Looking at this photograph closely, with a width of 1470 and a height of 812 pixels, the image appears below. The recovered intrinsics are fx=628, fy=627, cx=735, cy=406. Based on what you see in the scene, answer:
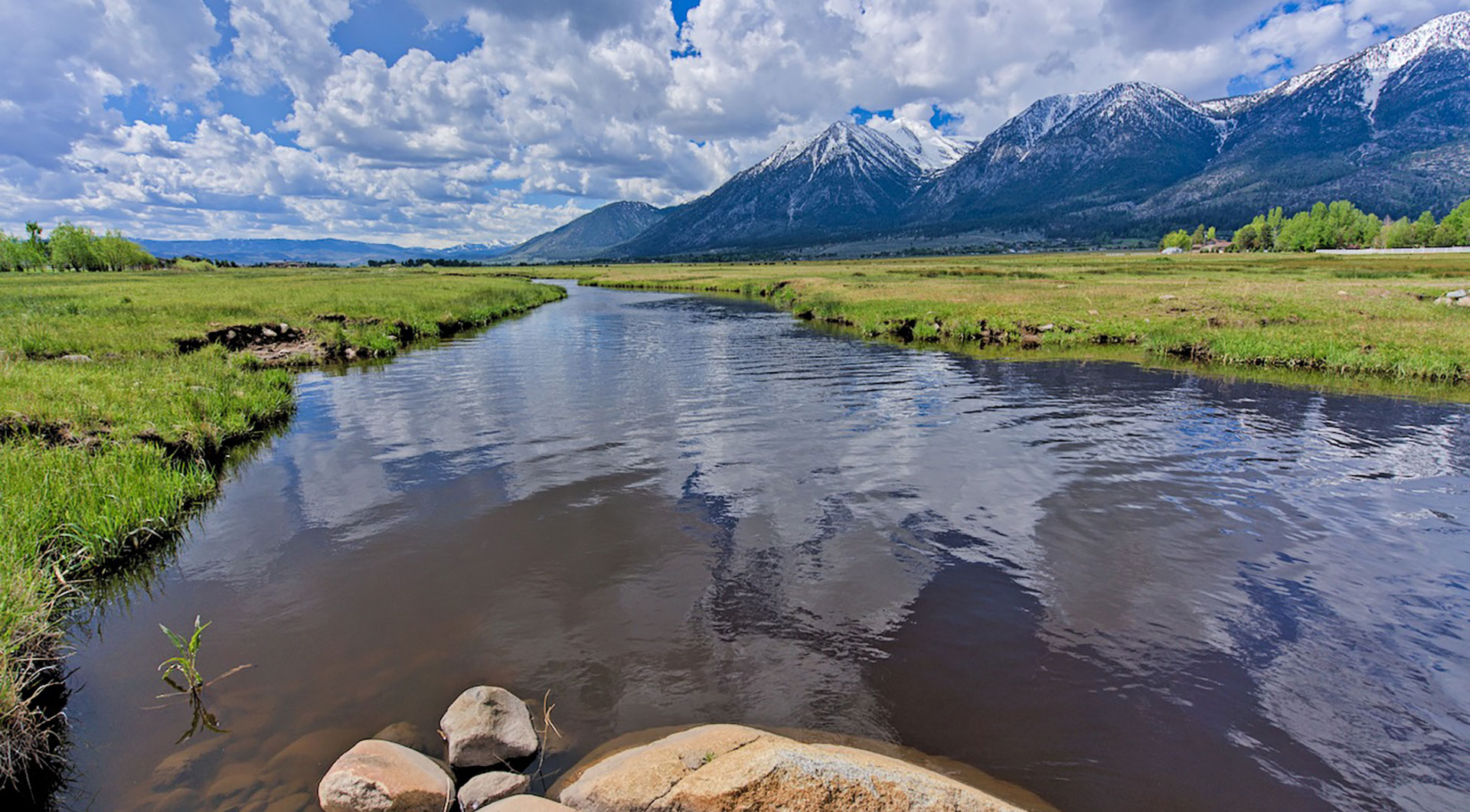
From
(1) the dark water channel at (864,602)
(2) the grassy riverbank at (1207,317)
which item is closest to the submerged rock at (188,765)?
(1) the dark water channel at (864,602)

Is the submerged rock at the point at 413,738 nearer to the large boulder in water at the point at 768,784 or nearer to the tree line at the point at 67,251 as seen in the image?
the large boulder in water at the point at 768,784

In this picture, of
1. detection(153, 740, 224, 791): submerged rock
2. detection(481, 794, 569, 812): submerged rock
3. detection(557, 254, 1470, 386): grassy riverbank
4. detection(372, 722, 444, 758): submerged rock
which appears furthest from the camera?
detection(557, 254, 1470, 386): grassy riverbank

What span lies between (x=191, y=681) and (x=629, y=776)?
22.2 feet

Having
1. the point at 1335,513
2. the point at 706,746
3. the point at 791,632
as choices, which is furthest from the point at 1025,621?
the point at 1335,513

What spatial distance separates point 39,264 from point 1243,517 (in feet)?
743

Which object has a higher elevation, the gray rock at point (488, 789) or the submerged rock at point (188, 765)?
the gray rock at point (488, 789)

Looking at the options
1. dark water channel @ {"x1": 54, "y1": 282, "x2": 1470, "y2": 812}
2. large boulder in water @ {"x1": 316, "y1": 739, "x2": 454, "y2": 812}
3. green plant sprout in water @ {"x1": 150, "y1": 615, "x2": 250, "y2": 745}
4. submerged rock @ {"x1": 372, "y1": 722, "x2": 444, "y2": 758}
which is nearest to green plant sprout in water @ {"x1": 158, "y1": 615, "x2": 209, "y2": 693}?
green plant sprout in water @ {"x1": 150, "y1": 615, "x2": 250, "y2": 745}

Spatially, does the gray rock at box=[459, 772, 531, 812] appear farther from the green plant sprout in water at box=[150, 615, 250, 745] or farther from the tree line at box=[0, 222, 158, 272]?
the tree line at box=[0, 222, 158, 272]

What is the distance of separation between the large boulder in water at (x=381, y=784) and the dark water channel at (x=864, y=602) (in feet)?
3.71

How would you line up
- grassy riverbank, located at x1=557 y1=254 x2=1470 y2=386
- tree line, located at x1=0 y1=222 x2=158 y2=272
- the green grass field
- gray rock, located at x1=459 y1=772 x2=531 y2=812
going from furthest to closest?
tree line, located at x1=0 y1=222 x2=158 y2=272, grassy riverbank, located at x1=557 y1=254 x2=1470 y2=386, the green grass field, gray rock, located at x1=459 y1=772 x2=531 y2=812

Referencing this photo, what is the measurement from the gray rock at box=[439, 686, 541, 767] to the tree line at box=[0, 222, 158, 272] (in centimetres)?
20154

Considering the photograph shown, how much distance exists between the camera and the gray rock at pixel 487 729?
7.11m

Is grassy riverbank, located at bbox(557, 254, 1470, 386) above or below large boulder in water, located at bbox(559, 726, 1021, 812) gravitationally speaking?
above

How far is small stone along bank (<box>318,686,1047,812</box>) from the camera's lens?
551 centimetres
